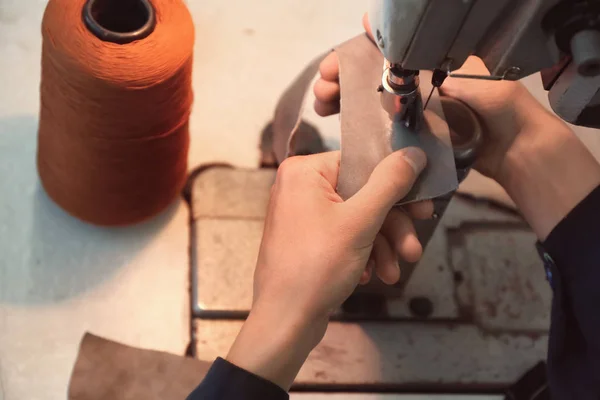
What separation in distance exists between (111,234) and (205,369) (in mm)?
234

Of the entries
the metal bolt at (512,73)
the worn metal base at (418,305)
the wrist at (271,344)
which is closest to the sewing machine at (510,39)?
the metal bolt at (512,73)

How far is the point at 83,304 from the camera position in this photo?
0.82 m

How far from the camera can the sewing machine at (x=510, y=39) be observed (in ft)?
1.42

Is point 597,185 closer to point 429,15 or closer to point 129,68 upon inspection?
point 429,15

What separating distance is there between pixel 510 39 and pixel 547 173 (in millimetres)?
285

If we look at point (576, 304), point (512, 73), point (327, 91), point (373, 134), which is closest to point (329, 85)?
point (327, 91)

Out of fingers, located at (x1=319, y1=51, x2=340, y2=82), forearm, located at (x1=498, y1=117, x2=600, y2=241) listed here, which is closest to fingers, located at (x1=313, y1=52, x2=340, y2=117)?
fingers, located at (x1=319, y1=51, x2=340, y2=82)

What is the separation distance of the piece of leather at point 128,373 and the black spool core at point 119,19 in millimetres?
383

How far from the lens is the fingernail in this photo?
56cm

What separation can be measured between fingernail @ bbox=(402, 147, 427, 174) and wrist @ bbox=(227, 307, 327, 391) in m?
0.17

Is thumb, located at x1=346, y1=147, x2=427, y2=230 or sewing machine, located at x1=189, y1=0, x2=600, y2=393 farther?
sewing machine, located at x1=189, y1=0, x2=600, y2=393

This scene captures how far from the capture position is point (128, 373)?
0.77 m

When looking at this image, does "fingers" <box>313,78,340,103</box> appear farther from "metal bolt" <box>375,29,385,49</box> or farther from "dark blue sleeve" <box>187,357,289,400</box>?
"dark blue sleeve" <box>187,357,289,400</box>

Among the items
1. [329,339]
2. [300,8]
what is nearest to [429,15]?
[329,339]
